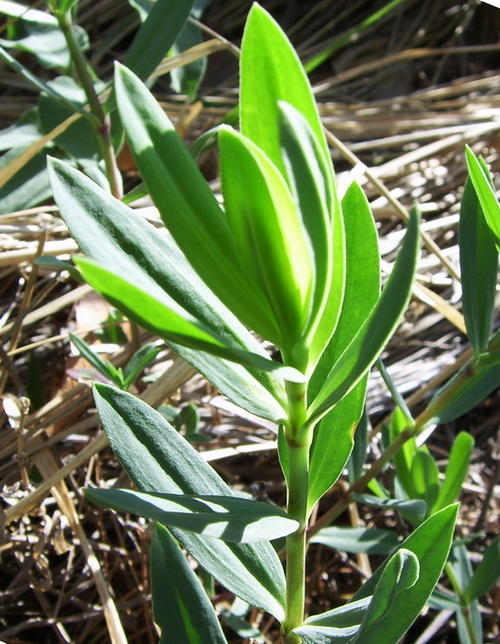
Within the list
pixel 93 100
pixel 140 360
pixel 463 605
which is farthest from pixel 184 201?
pixel 463 605

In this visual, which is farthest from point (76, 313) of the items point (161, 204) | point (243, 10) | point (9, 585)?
point (243, 10)

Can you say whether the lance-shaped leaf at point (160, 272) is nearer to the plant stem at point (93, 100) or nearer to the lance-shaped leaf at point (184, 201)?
the lance-shaped leaf at point (184, 201)

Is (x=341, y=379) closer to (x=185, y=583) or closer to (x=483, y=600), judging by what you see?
(x=185, y=583)

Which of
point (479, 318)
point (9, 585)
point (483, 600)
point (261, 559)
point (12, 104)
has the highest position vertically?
point (12, 104)

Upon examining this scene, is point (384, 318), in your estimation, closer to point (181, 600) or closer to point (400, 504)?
point (181, 600)

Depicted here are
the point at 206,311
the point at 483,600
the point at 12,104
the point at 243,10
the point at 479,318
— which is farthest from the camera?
the point at 243,10

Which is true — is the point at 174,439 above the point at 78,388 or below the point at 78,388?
above

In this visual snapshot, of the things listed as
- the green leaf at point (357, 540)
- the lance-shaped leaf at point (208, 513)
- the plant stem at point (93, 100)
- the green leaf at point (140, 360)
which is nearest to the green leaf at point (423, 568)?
the lance-shaped leaf at point (208, 513)

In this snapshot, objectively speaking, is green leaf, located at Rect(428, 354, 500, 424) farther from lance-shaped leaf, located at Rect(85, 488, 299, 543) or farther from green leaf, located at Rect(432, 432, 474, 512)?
lance-shaped leaf, located at Rect(85, 488, 299, 543)
